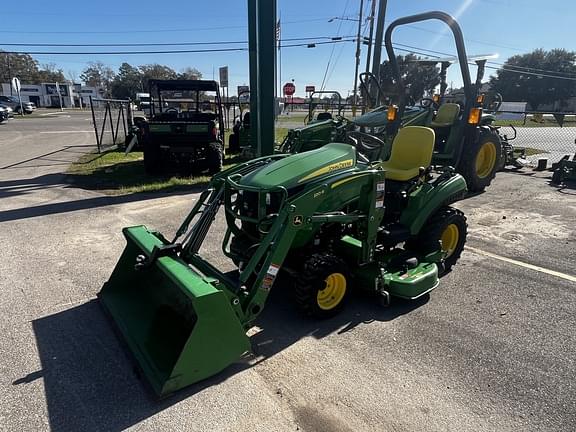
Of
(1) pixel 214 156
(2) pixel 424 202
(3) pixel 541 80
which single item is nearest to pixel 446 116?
(2) pixel 424 202

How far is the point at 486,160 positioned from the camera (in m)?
8.34

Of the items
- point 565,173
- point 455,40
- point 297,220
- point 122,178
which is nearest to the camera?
point 297,220

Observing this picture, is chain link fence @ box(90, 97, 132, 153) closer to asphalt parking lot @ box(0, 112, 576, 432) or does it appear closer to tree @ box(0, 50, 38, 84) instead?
asphalt parking lot @ box(0, 112, 576, 432)

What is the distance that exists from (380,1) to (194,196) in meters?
10.6

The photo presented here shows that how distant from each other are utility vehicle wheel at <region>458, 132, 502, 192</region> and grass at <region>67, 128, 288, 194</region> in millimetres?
5308

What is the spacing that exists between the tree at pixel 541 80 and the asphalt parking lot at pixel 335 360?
6275cm

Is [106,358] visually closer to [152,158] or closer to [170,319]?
[170,319]

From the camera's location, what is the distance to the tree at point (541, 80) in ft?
183

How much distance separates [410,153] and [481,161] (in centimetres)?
495

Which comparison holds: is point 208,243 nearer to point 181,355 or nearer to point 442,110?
point 181,355

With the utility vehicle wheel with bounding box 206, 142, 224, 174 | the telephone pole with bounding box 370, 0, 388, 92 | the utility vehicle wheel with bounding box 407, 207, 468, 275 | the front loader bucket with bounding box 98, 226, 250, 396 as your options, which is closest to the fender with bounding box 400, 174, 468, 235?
the utility vehicle wheel with bounding box 407, 207, 468, 275

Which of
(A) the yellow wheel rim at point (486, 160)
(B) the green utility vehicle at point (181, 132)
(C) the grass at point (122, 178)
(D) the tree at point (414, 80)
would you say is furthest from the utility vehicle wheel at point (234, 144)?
(A) the yellow wheel rim at point (486, 160)

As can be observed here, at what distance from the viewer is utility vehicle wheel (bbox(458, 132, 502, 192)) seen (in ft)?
24.7

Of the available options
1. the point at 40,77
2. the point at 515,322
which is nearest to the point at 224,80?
the point at 515,322
